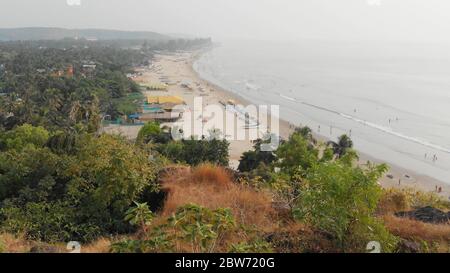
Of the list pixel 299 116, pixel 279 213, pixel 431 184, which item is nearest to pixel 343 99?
pixel 299 116

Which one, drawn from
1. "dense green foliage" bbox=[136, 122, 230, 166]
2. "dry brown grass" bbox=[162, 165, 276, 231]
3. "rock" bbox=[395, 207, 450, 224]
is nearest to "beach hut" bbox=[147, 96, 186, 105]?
"dense green foliage" bbox=[136, 122, 230, 166]

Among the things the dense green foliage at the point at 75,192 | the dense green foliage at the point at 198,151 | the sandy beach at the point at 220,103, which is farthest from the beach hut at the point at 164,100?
the dense green foliage at the point at 75,192

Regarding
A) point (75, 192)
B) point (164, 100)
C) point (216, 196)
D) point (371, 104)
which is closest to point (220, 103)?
point (164, 100)

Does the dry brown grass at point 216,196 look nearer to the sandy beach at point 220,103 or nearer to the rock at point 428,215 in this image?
the rock at point 428,215

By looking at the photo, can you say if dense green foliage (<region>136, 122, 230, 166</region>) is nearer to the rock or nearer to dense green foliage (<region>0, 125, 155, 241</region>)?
dense green foliage (<region>0, 125, 155, 241</region>)

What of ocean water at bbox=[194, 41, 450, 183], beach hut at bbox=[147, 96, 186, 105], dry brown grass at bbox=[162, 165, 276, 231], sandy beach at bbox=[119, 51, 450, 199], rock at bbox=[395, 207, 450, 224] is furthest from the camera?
beach hut at bbox=[147, 96, 186, 105]

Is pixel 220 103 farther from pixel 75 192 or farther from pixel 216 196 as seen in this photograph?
pixel 216 196
